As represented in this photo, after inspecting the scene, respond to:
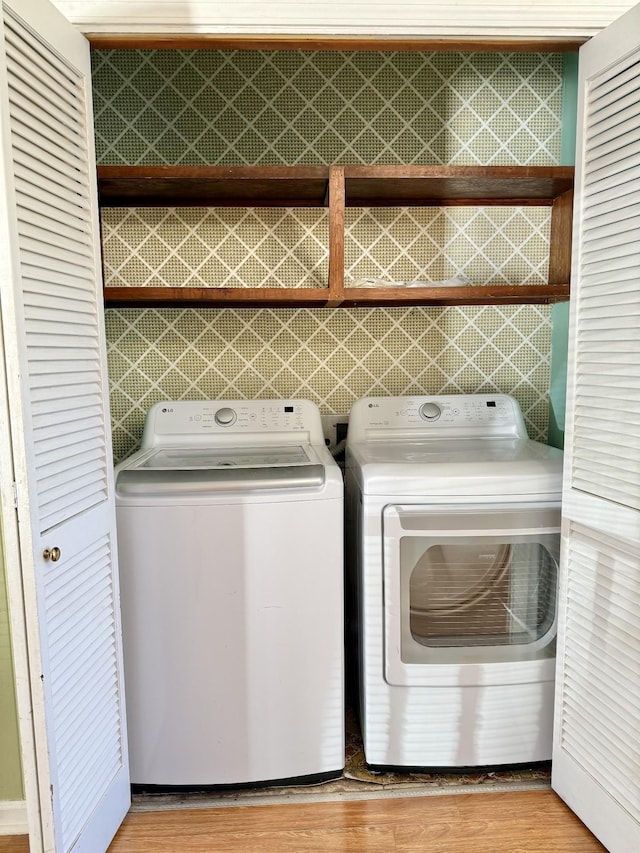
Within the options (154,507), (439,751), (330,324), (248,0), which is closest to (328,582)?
(154,507)

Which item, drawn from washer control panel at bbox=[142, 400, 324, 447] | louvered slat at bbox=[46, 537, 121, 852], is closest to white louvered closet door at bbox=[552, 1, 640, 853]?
washer control panel at bbox=[142, 400, 324, 447]

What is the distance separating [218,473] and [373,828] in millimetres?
1087

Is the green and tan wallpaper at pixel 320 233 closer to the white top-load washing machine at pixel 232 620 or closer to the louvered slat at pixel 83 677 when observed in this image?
the white top-load washing machine at pixel 232 620

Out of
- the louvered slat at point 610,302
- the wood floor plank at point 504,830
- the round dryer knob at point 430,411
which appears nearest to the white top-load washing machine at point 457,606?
the wood floor plank at point 504,830

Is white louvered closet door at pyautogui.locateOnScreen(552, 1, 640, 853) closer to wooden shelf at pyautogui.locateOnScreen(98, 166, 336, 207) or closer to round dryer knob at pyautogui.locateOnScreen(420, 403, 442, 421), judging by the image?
round dryer knob at pyautogui.locateOnScreen(420, 403, 442, 421)

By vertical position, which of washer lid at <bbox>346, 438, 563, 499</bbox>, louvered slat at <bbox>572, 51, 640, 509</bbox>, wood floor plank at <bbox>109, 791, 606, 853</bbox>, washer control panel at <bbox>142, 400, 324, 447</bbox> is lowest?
wood floor plank at <bbox>109, 791, 606, 853</bbox>

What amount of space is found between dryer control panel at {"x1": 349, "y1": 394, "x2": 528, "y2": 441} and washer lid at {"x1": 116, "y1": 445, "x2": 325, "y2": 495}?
33cm

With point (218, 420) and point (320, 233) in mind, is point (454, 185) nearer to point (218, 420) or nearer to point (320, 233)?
point (320, 233)

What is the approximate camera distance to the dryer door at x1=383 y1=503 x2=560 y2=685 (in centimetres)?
175

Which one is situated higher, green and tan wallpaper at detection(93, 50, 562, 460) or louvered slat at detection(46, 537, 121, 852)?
green and tan wallpaper at detection(93, 50, 562, 460)

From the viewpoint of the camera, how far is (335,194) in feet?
5.77

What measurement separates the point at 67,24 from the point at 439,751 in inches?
86.6

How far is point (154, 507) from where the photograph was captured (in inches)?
65.8

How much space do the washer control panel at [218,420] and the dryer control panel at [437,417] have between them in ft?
0.65
